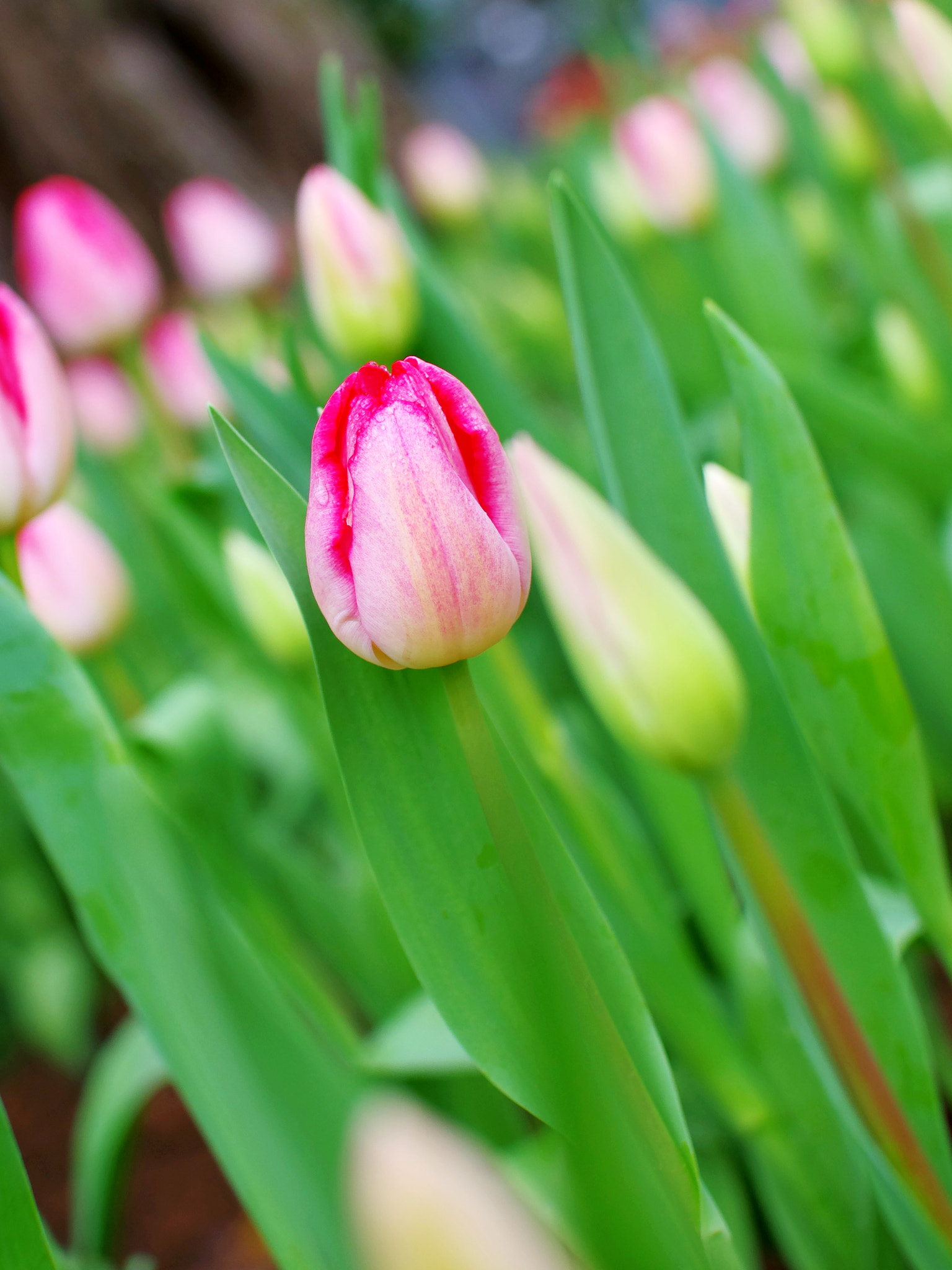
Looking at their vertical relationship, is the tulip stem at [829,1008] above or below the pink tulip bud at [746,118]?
below

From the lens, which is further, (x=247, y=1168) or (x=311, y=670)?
(x=311, y=670)

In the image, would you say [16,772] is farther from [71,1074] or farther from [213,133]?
[213,133]

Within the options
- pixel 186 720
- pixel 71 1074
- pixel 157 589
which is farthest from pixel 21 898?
pixel 186 720

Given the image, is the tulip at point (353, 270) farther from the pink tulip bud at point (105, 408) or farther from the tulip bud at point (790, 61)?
the tulip bud at point (790, 61)

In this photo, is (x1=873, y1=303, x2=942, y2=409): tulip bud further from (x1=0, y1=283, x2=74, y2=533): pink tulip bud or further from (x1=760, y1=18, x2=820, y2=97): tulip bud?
(x1=760, y1=18, x2=820, y2=97): tulip bud

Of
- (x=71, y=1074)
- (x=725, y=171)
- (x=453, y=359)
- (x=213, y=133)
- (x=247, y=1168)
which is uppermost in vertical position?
(x=213, y=133)

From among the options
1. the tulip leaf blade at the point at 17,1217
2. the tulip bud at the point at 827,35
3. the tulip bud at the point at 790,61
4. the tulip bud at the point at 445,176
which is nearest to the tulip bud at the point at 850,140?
the tulip bud at the point at 827,35

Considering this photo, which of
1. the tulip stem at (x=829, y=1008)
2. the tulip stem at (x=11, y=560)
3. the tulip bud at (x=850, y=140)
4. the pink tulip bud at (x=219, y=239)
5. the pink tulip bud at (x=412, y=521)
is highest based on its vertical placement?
the pink tulip bud at (x=219, y=239)
